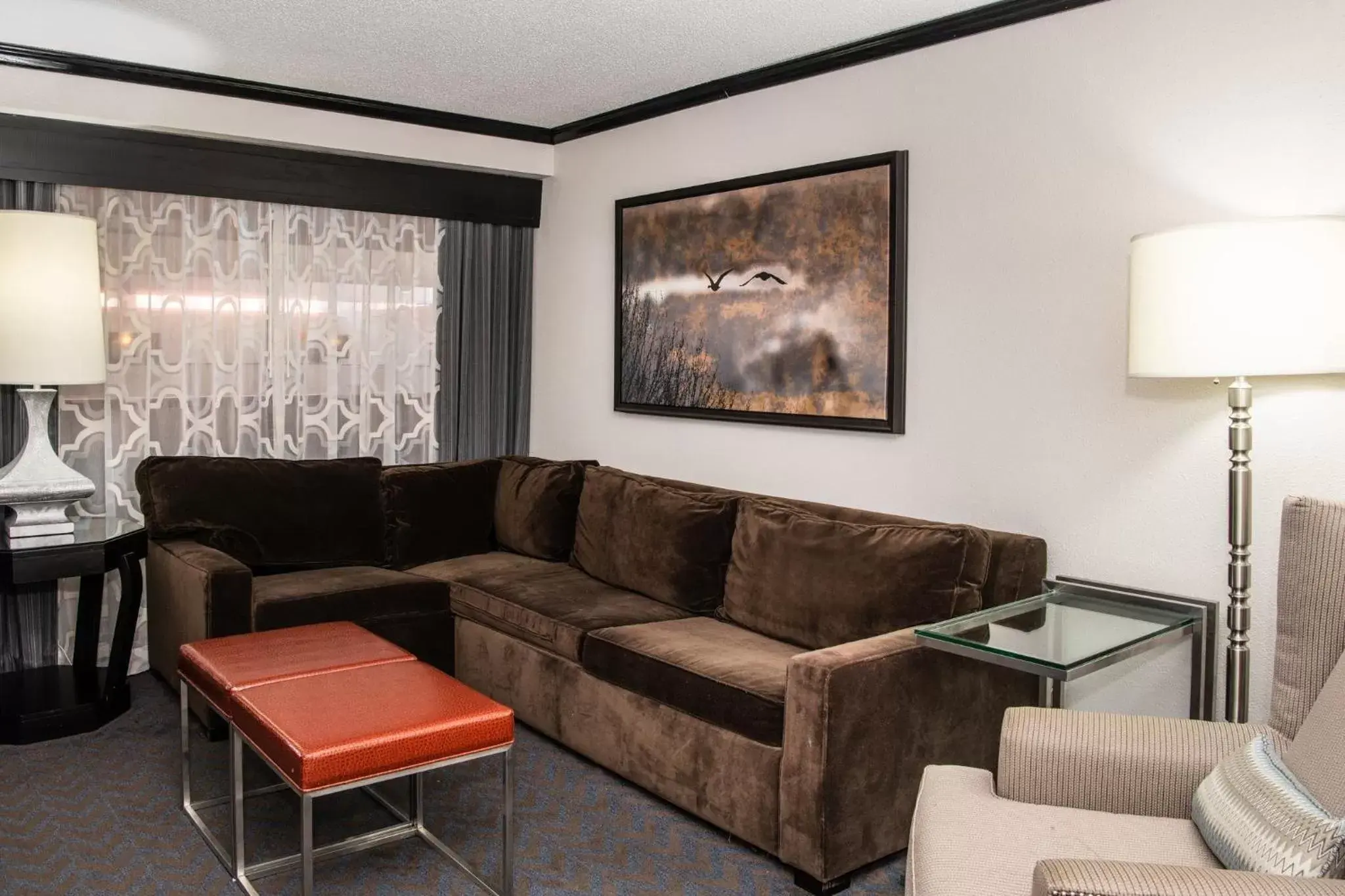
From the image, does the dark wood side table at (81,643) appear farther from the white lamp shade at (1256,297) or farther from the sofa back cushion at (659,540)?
the white lamp shade at (1256,297)

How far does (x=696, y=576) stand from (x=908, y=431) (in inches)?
34.1

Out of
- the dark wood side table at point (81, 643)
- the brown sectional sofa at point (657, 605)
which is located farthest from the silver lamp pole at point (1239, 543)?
the dark wood side table at point (81, 643)

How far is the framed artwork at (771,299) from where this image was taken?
3646 mm

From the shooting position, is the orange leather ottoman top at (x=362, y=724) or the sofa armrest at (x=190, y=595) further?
the sofa armrest at (x=190, y=595)

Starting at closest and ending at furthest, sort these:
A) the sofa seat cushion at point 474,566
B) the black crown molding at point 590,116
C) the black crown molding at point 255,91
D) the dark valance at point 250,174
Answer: the black crown molding at point 590,116, the black crown molding at point 255,91, the dark valance at point 250,174, the sofa seat cushion at point 474,566

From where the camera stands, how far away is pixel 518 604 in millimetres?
3842

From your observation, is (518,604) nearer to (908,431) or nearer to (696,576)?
(696,576)

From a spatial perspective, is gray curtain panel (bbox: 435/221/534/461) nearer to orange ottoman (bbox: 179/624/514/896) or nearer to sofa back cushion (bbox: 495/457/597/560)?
sofa back cushion (bbox: 495/457/597/560)

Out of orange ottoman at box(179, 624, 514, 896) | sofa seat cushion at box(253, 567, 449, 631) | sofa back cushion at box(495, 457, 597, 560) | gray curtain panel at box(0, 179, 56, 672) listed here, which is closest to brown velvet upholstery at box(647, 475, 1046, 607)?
orange ottoman at box(179, 624, 514, 896)

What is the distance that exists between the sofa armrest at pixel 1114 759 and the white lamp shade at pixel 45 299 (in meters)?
3.32

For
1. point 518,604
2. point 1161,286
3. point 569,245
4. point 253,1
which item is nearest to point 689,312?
point 569,245

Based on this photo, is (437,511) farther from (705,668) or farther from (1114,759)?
(1114,759)

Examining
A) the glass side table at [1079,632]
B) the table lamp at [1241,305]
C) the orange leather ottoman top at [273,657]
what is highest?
the table lamp at [1241,305]

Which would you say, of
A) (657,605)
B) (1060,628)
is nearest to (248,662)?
(657,605)
